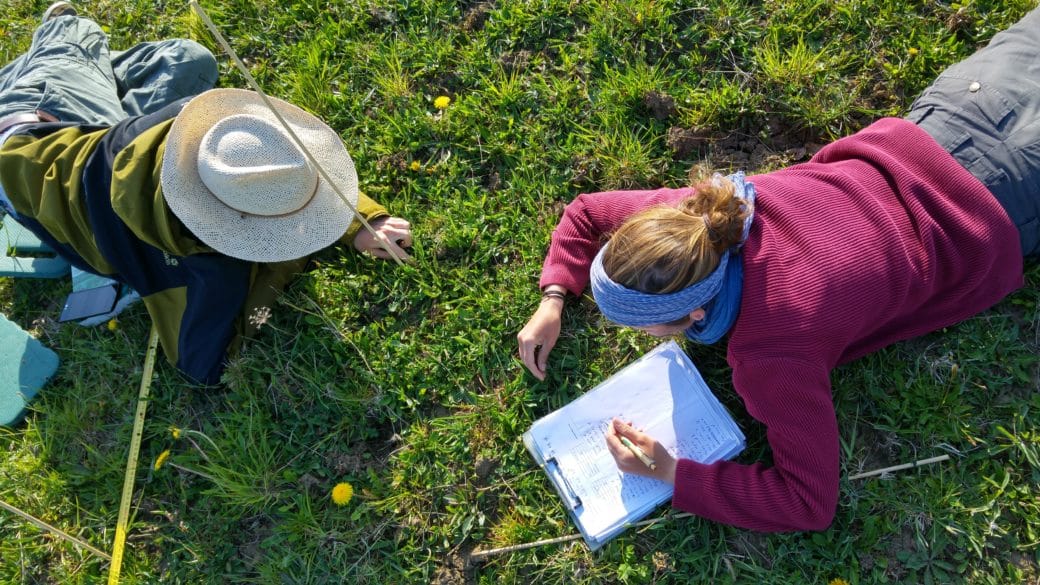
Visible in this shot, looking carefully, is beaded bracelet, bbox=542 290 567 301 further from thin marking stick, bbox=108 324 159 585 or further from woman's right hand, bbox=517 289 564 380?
thin marking stick, bbox=108 324 159 585

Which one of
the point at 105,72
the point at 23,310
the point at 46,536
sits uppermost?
the point at 105,72

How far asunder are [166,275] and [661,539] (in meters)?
2.32

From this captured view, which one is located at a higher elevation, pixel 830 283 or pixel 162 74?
pixel 830 283

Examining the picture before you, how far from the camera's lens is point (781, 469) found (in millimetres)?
2357

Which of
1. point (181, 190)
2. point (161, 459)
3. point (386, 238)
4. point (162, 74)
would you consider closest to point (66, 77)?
point (162, 74)

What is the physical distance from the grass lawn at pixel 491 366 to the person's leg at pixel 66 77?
0.62 meters

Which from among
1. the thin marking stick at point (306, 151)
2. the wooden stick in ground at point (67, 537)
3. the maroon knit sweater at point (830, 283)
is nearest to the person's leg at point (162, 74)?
the thin marking stick at point (306, 151)

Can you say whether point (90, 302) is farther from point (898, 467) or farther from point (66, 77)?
point (898, 467)

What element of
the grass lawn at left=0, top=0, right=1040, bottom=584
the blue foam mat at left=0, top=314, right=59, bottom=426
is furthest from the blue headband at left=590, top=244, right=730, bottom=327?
the blue foam mat at left=0, top=314, right=59, bottom=426

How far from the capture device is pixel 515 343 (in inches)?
118

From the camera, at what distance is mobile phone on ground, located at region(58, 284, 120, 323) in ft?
10.5

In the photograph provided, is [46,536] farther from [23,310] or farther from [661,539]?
[661,539]

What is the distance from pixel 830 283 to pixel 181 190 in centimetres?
224

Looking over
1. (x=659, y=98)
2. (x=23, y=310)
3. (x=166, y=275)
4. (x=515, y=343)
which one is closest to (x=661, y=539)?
(x=515, y=343)
